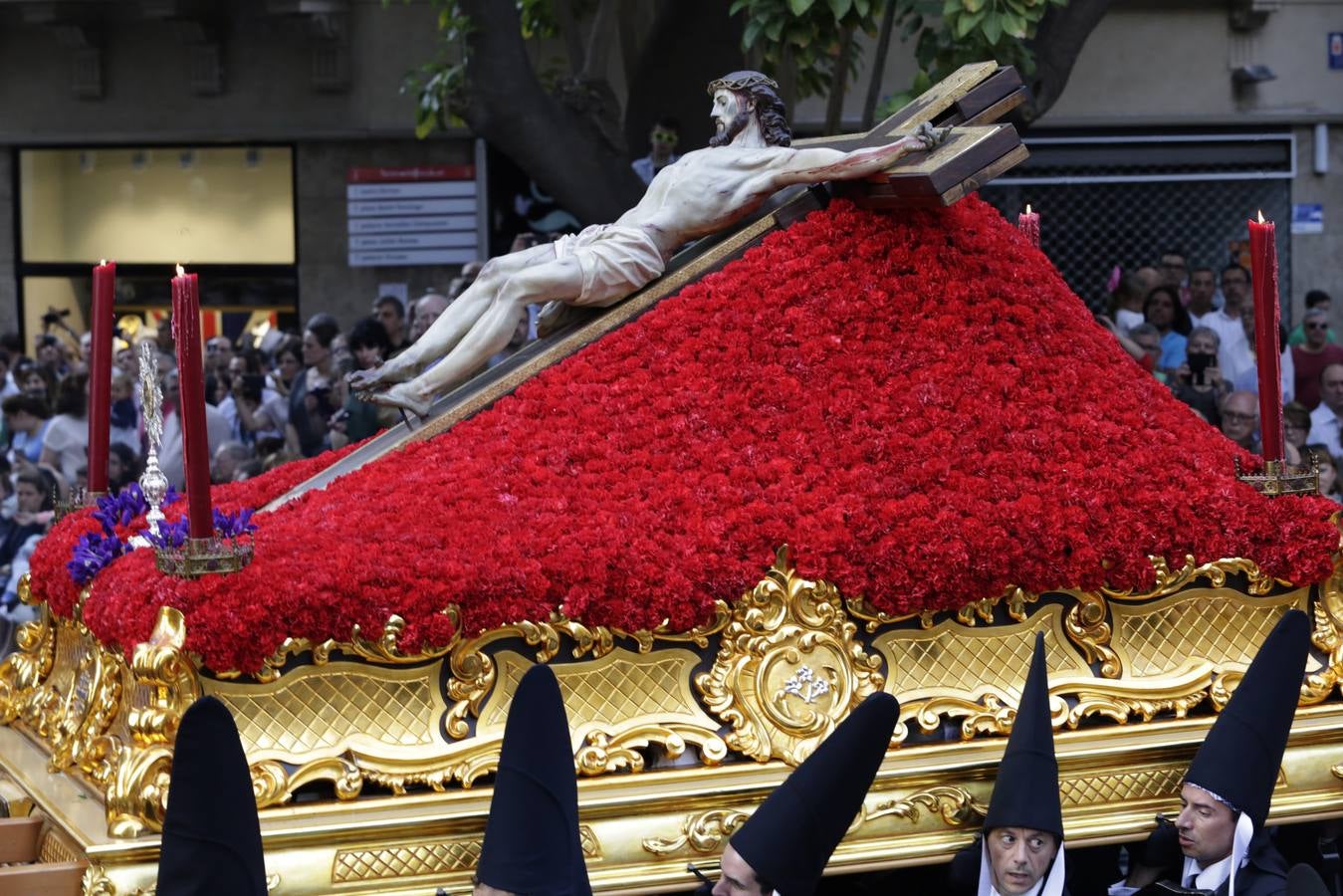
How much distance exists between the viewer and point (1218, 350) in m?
8.25

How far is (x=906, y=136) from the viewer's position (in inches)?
194

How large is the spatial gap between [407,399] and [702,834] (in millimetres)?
1463

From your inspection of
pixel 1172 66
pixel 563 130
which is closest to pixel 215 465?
pixel 563 130

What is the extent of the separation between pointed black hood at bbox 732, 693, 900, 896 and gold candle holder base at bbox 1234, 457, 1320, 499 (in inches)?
55.5

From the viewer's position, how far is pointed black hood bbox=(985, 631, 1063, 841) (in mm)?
4184

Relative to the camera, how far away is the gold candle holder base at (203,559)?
4016mm

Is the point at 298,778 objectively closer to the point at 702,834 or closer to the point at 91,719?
the point at 91,719

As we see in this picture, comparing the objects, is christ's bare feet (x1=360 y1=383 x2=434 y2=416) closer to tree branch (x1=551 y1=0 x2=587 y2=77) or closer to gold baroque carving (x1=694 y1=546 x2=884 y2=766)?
gold baroque carving (x1=694 y1=546 x2=884 y2=766)

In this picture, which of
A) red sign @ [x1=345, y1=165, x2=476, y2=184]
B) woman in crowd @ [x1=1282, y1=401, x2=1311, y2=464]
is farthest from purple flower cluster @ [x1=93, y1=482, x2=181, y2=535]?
red sign @ [x1=345, y1=165, x2=476, y2=184]

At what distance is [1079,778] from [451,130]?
27.4ft

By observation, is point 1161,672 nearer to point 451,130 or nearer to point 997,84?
point 997,84

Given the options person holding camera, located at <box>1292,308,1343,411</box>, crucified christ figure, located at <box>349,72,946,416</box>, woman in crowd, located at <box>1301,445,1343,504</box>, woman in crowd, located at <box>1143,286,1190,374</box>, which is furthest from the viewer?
person holding camera, located at <box>1292,308,1343,411</box>

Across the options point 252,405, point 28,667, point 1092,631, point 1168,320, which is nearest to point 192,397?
point 28,667

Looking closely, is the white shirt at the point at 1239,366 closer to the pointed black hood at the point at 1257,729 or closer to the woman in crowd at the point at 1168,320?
the woman in crowd at the point at 1168,320
